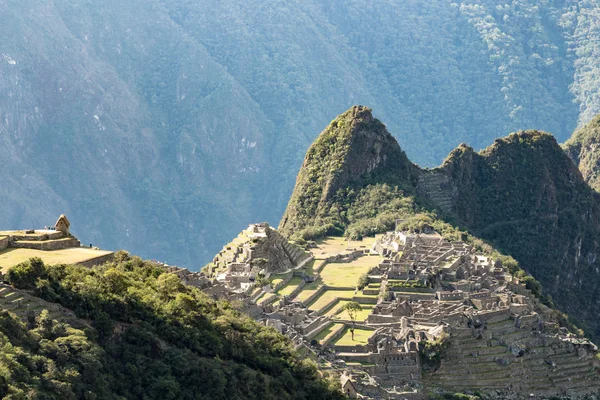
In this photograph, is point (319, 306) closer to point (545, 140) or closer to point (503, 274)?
point (503, 274)

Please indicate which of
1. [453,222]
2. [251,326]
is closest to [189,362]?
[251,326]

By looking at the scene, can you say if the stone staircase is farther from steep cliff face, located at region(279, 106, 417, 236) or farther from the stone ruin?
the stone ruin

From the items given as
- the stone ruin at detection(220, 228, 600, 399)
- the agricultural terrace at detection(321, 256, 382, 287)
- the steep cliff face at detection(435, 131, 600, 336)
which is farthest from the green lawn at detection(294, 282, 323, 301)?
the steep cliff face at detection(435, 131, 600, 336)

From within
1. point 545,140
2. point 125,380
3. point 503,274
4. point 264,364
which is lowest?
point 125,380

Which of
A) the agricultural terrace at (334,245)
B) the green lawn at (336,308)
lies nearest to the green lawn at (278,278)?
the green lawn at (336,308)

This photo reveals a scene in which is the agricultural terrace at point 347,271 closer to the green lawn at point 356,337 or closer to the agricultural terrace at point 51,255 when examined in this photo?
the green lawn at point 356,337
